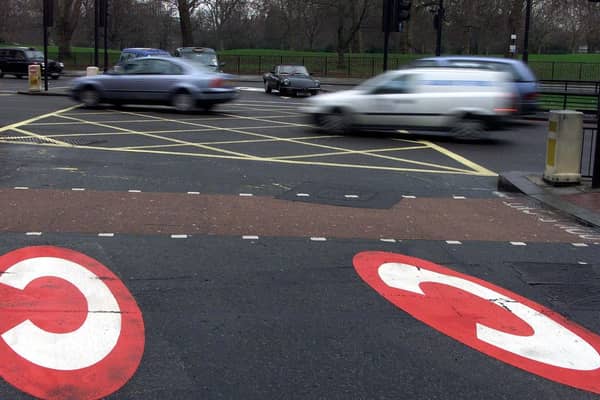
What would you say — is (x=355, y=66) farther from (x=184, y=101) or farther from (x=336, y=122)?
(x=336, y=122)

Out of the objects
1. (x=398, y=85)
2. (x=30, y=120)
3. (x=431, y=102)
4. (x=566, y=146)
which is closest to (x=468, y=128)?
(x=431, y=102)

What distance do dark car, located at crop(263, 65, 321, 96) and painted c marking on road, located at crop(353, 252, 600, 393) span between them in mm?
23904

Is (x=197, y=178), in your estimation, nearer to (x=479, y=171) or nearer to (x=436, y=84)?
(x=479, y=171)

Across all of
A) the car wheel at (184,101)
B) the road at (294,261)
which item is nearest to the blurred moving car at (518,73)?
the road at (294,261)

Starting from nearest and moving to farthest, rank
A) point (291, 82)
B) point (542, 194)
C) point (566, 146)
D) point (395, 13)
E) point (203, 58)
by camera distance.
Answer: point (542, 194)
point (566, 146)
point (395, 13)
point (291, 82)
point (203, 58)

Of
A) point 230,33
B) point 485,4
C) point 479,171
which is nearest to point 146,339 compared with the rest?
point 479,171

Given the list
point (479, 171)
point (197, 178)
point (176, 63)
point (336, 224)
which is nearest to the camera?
point (336, 224)

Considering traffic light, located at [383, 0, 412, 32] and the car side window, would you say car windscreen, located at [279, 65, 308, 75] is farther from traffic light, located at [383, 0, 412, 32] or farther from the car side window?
the car side window

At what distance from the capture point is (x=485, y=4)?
185ft

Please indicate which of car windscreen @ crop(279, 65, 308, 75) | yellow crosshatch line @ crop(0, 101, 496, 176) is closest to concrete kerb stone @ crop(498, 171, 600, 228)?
yellow crosshatch line @ crop(0, 101, 496, 176)

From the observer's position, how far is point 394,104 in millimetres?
15891

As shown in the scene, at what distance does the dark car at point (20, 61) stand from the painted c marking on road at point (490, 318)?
36.5 metres

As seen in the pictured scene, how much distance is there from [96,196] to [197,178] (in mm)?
1897

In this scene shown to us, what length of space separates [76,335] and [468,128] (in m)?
12.4
